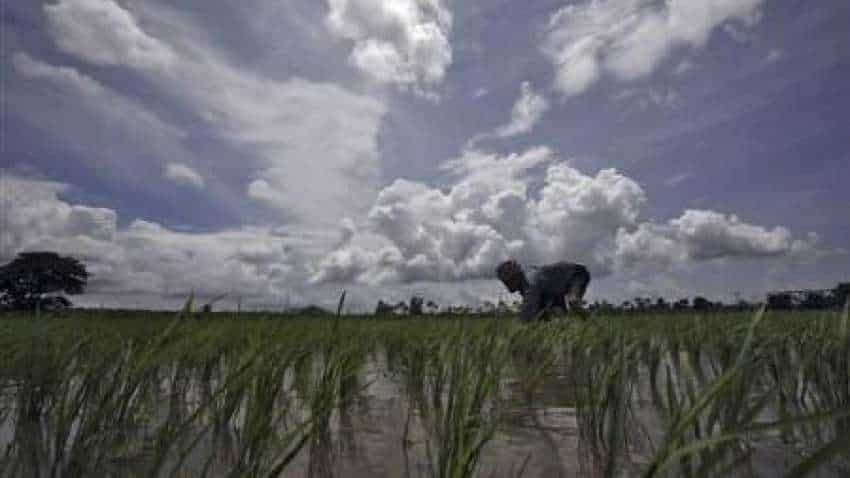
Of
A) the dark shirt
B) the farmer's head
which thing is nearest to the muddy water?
the dark shirt

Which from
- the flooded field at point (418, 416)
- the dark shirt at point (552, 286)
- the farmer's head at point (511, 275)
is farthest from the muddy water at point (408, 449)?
the farmer's head at point (511, 275)

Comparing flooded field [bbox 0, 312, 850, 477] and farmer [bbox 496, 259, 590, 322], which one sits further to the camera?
farmer [bbox 496, 259, 590, 322]

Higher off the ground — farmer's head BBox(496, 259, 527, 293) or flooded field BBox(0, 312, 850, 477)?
farmer's head BBox(496, 259, 527, 293)

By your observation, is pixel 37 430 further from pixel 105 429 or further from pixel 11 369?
pixel 105 429

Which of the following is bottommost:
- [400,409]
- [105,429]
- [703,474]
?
[400,409]

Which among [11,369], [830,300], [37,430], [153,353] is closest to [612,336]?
[153,353]

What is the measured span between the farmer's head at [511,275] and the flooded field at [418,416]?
4.34 metres

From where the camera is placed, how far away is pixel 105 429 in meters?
1.54

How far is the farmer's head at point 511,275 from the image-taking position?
8.29m

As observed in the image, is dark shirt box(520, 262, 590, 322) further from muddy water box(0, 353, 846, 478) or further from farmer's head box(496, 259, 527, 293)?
muddy water box(0, 353, 846, 478)

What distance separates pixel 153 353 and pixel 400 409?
72.4 inches

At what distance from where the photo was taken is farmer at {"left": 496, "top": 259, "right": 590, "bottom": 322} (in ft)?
25.5

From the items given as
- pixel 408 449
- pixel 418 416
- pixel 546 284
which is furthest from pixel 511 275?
pixel 408 449

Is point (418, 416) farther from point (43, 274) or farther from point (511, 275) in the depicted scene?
point (43, 274)
